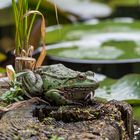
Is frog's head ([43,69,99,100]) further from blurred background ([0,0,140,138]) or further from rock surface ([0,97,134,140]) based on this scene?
blurred background ([0,0,140,138])

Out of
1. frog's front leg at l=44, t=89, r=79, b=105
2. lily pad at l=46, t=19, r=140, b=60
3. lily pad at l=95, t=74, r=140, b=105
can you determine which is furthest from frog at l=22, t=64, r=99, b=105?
lily pad at l=46, t=19, r=140, b=60

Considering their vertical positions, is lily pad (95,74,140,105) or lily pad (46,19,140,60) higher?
lily pad (46,19,140,60)

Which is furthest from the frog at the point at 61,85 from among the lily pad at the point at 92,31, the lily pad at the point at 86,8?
the lily pad at the point at 86,8

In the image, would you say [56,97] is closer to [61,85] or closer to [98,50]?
[61,85]

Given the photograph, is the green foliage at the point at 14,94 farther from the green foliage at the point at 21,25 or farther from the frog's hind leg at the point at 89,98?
the frog's hind leg at the point at 89,98

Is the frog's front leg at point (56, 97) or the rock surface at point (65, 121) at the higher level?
the frog's front leg at point (56, 97)
